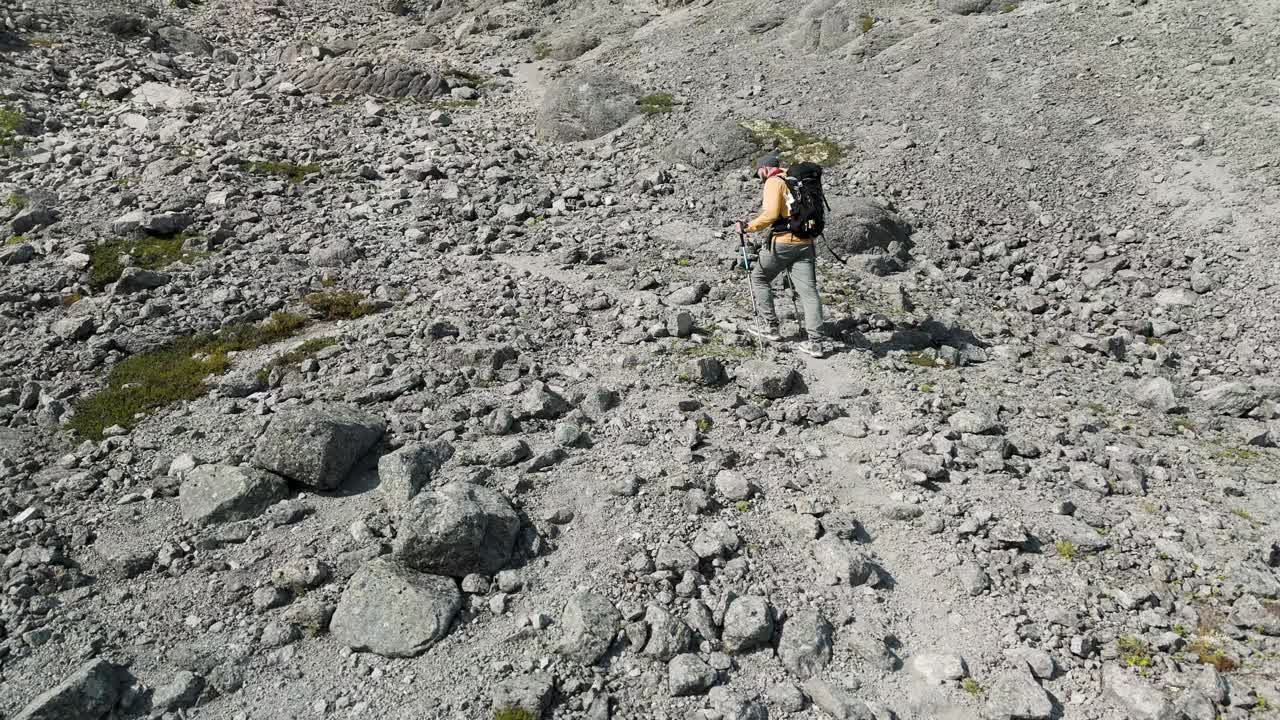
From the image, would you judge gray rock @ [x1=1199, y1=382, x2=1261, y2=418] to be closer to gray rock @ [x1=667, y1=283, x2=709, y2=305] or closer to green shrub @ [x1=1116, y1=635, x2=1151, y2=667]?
green shrub @ [x1=1116, y1=635, x2=1151, y2=667]

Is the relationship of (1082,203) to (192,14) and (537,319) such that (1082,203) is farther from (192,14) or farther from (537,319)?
(192,14)

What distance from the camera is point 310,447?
852 cm

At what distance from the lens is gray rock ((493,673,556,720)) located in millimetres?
5965

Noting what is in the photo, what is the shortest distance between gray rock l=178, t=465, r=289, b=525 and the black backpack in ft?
25.8

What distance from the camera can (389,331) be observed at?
40.7 feet

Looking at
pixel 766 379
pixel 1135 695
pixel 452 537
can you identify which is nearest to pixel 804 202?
pixel 766 379

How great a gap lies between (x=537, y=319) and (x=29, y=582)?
25.0 feet

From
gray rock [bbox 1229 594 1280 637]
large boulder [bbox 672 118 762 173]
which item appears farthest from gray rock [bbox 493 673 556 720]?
large boulder [bbox 672 118 762 173]

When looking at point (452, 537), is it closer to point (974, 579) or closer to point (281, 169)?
point (974, 579)

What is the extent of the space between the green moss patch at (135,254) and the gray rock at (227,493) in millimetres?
8857

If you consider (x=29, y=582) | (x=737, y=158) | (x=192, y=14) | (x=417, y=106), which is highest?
(x=192, y=14)

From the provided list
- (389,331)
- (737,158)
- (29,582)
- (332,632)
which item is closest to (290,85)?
(737,158)

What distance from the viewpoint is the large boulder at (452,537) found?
7.21 m

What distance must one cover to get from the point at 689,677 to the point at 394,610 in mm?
2827
